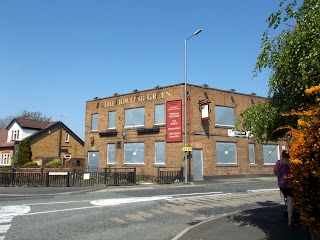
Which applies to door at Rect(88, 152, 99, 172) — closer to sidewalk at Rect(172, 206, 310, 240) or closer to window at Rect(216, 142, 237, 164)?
window at Rect(216, 142, 237, 164)

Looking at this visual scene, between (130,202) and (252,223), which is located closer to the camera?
(252,223)

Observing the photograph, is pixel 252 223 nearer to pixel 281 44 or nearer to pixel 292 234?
pixel 292 234

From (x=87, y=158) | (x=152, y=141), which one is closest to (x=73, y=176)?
(x=152, y=141)

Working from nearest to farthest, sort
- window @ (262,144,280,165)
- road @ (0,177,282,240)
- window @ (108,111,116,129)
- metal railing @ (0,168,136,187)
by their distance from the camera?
road @ (0,177,282,240)
metal railing @ (0,168,136,187)
window @ (262,144,280,165)
window @ (108,111,116,129)

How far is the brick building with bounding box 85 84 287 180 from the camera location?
1054 inches

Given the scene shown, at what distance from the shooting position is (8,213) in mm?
10039

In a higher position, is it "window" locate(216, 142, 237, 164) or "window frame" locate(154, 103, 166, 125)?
"window frame" locate(154, 103, 166, 125)

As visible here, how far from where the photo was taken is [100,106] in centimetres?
3359

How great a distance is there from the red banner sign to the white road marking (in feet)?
54.0

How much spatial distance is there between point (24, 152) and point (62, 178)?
18.7 meters

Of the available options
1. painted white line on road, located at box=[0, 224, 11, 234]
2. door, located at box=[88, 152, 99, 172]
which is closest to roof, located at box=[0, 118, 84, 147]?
door, located at box=[88, 152, 99, 172]

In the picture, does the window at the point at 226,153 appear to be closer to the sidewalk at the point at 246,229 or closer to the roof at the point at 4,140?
the sidewalk at the point at 246,229

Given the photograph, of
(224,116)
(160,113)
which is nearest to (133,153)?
(160,113)

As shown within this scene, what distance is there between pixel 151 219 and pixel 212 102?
19800mm
